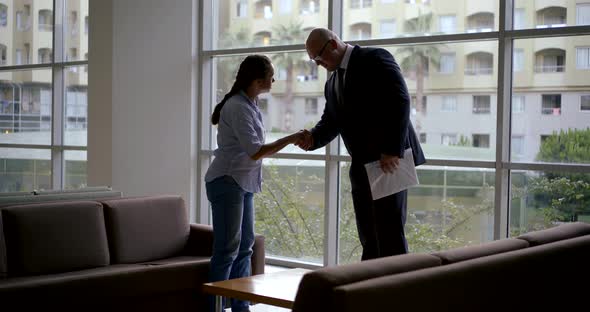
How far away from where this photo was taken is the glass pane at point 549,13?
4.89 m

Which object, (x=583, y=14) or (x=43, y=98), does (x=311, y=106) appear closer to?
(x=583, y=14)

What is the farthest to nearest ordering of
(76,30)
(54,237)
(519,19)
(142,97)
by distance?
(76,30)
(142,97)
(519,19)
(54,237)

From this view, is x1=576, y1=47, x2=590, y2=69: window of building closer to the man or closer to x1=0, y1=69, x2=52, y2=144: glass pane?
the man

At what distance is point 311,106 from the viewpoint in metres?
6.39

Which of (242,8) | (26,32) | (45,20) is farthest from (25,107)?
(242,8)

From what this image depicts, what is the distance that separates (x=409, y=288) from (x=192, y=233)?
121 inches

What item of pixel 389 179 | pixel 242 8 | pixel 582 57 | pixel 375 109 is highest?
pixel 242 8

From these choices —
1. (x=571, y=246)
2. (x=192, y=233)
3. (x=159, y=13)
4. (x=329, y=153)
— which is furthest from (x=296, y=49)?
(x=571, y=246)

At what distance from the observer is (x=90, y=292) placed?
12.8 feet

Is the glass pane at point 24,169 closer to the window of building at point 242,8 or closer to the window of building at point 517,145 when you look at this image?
the window of building at point 242,8

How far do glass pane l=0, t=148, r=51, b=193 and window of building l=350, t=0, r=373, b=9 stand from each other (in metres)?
→ 4.31

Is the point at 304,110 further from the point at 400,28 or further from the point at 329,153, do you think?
the point at 400,28

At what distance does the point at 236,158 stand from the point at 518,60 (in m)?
2.23

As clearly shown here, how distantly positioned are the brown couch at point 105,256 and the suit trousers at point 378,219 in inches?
51.4
